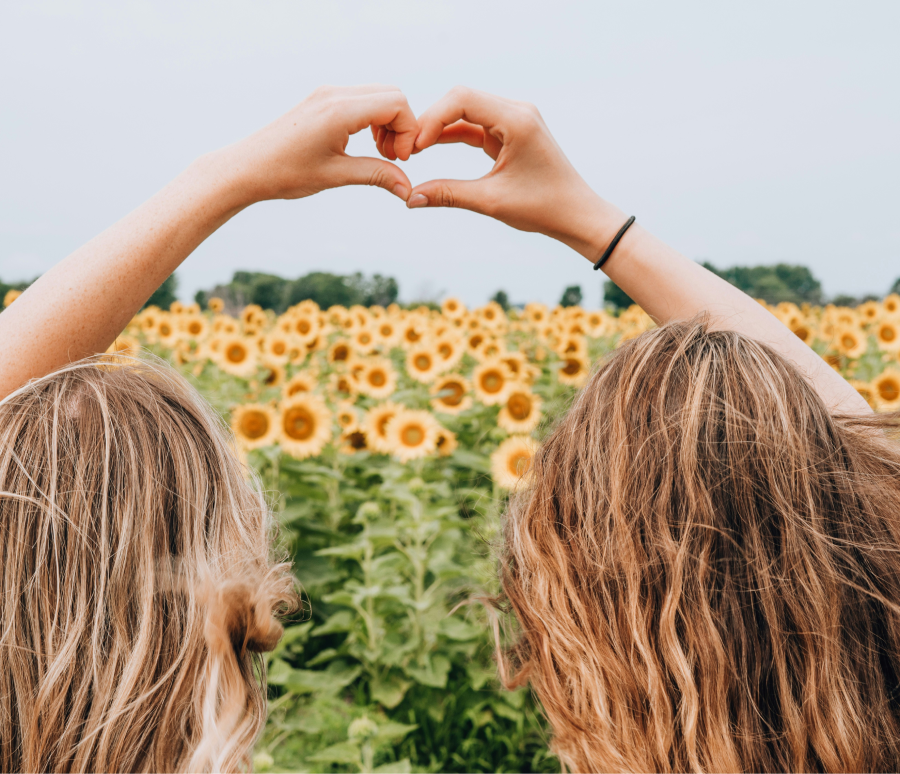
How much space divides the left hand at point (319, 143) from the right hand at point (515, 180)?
61 millimetres

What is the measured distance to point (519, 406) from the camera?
452 cm

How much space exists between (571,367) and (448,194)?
434 centimetres

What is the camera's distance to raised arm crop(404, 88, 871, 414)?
1.38m

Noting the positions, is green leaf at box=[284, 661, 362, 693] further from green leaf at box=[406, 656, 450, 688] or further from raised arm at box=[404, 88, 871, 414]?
raised arm at box=[404, 88, 871, 414]

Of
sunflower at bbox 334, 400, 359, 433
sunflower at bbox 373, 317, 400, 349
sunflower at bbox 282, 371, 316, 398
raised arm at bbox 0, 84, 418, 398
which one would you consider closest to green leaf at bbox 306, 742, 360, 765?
raised arm at bbox 0, 84, 418, 398

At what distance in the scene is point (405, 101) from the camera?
1324 millimetres

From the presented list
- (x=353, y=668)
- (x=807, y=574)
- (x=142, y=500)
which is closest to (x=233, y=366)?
(x=353, y=668)

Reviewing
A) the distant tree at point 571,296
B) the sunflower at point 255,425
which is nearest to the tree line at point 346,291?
the distant tree at point 571,296

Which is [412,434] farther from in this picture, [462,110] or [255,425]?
[462,110]

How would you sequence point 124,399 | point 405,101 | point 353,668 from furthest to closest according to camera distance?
point 353,668 < point 405,101 < point 124,399

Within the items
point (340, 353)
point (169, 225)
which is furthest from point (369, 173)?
point (340, 353)

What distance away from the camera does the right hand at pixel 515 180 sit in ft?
4.42

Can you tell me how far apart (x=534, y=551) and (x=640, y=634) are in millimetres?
217

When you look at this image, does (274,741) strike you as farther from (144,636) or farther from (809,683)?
(809,683)
